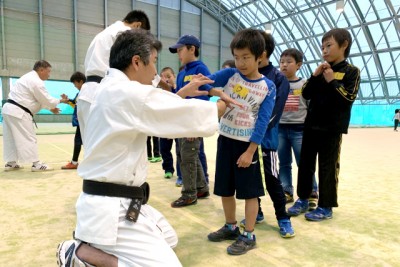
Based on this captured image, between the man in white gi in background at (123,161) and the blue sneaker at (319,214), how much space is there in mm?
1689

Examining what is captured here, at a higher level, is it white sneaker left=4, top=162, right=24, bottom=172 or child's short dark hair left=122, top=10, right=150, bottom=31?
child's short dark hair left=122, top=10, right=150, bottom=31

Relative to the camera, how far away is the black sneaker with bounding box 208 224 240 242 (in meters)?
2.37

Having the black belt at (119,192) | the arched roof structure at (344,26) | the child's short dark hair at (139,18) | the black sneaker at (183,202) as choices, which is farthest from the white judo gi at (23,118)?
the arched roof structure at (344,26)

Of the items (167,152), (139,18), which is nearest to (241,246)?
(139,18)

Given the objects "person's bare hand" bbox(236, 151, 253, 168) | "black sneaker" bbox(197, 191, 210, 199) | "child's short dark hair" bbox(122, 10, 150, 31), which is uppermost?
"child's short dark hair" bbox(122, 10, 150, 31)

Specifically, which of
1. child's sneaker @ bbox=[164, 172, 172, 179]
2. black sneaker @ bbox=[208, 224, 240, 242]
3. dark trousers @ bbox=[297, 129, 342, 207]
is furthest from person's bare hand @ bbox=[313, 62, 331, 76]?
child's sneaker @ bbox=[164, 172, 172, 179]

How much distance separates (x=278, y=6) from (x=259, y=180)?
933 inches

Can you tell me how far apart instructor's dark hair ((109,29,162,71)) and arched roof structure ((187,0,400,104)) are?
19.2 metres

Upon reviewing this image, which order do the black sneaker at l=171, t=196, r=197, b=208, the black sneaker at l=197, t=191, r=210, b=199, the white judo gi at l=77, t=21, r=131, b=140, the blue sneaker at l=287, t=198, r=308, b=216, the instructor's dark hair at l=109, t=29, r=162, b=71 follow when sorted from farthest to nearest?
the black sneaker at l=197, t=191, r=210, b=199, the black sneaker at l=171, t=196, r=197, b=208, the blue sneaker at l=287, t=198, r=308, b=216, the white judo gi at l=77, t=21, r=131, b=140, the instructor's dark hair at l=109, t=29, r=162, b=71

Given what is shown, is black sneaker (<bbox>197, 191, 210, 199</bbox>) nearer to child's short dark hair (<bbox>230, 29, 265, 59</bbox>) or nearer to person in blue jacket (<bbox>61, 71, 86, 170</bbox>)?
child's short dark hair (<bbox>230, 29, 265, 59</bbox>)

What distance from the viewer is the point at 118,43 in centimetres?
170

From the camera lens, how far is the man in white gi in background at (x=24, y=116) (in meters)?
4.82

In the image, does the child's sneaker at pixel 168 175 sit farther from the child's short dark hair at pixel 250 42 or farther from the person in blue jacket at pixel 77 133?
the child's short dark hair at pixel 250 42

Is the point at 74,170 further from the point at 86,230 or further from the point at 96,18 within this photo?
the point at 96,18
